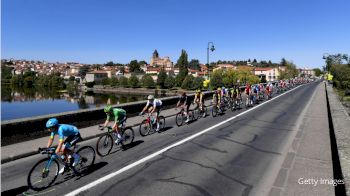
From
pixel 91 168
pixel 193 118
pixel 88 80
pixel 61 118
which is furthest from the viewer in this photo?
pixel 88 80

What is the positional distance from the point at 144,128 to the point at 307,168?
6929mm

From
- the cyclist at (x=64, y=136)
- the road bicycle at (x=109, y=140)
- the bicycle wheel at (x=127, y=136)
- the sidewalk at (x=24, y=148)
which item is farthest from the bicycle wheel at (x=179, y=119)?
the cyclist at (x=64, y=136)

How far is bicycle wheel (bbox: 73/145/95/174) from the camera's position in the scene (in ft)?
28.7

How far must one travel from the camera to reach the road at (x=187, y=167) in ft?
25.1

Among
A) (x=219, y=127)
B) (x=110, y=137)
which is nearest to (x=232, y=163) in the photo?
(x=110, y=137)

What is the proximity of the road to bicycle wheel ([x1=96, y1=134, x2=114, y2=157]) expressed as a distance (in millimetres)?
220

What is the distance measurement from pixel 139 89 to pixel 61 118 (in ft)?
455

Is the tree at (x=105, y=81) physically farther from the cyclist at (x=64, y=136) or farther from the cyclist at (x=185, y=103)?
the cyclist at (x=64, y=136)

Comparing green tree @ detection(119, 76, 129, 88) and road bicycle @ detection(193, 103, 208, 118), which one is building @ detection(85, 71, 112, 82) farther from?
road bicycle @ detection(193, 103, 208, 118)

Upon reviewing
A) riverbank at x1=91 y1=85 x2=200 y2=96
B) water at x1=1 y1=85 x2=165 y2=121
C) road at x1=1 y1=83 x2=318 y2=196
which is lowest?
water at x1=1 y1=85 x2=165 y2=121

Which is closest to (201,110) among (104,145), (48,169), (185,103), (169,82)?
(185,103)

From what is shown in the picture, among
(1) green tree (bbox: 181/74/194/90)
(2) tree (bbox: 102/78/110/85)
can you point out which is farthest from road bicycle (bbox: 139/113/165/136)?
(2) tree (bbox: 102/78/110/85)

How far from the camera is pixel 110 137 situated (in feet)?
35.8

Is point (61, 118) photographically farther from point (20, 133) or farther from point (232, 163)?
point (232, 163)
